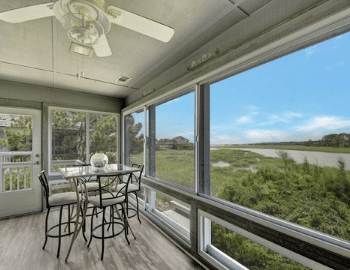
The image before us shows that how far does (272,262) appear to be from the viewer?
1.57 m

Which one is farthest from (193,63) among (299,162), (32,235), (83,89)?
(32,235)

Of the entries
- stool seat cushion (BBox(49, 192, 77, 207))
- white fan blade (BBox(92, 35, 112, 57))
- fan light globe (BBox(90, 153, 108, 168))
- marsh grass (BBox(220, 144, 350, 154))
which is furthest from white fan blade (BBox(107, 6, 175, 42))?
stool seat cushion (BBox(49, 192, 77, 207))

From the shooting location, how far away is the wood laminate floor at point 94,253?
203 centimetres

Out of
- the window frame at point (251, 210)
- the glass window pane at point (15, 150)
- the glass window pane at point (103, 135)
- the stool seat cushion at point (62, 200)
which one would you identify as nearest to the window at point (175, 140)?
the window frame at point (251, 210)

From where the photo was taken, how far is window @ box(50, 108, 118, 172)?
391cm

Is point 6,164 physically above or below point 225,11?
below

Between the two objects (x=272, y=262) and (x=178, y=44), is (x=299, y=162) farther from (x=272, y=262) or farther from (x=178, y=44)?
(x=178, y=44)

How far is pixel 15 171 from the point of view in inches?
138

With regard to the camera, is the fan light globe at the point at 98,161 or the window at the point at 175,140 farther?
the fan light globe at the point at 98,161

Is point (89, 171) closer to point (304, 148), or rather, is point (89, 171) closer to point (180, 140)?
point (180, 140)

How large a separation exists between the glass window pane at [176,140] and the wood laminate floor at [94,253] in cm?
85

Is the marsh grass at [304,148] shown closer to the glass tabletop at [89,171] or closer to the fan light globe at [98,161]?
the glass tabletop at [89,171]

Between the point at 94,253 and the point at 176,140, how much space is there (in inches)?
70.4

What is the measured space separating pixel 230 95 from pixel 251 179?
34.0 inches
